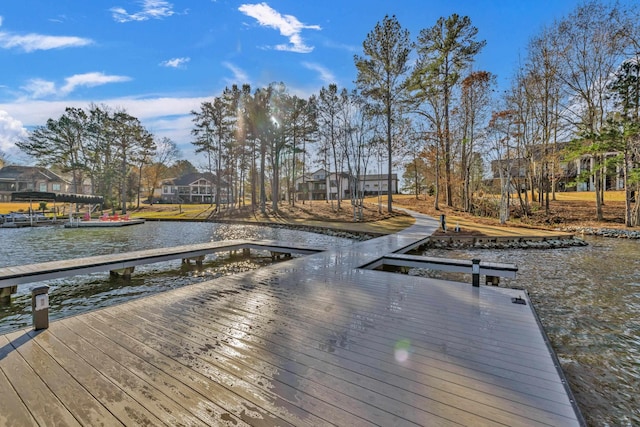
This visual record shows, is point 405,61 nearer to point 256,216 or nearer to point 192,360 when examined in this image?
point 256,216

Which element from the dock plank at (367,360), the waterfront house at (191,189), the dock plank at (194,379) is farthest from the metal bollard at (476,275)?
the waterfront house at (191,189)

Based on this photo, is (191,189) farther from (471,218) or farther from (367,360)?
(367,360)

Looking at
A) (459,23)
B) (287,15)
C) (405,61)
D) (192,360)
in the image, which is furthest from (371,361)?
(459,23)

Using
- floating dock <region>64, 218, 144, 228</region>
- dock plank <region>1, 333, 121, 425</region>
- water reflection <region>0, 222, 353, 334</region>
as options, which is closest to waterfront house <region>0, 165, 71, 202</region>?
floating dock <region>64, 218, 144, 228</region>

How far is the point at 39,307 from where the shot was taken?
3215 millimetres

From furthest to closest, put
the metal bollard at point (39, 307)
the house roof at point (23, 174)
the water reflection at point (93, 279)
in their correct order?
the house roof at point (23, 174) → the water reflection at point (93, 279) → the metal bollard at point (39, 307)

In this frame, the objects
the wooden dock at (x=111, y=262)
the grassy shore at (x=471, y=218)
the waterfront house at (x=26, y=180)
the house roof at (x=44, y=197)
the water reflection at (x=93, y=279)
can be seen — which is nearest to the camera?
the water reflection at (x=93, y=279)

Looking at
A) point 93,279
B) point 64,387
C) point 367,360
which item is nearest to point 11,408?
point 64,387

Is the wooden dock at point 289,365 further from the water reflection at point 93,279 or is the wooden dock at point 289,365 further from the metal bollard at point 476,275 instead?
the water reflection at point 93,279

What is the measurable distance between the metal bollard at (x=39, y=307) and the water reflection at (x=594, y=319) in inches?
218

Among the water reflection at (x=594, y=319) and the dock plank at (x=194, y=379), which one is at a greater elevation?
the dock plank at (x=194, y=379)

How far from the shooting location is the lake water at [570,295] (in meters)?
3.04

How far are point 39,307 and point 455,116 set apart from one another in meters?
23.7

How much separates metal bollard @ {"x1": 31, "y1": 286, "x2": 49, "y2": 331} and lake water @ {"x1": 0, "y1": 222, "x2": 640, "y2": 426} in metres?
2.03
